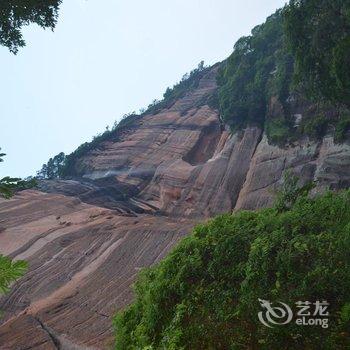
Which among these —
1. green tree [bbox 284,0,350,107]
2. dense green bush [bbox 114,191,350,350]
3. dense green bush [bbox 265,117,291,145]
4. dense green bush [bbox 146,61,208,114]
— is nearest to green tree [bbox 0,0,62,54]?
dense green bush [bbox 114,191,350,350]

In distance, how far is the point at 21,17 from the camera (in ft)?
31.3

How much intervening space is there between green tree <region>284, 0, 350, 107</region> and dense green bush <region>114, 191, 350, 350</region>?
701 cm

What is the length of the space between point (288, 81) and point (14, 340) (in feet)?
56.0

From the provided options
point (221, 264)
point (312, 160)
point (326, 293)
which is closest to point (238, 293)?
point (221, 264)

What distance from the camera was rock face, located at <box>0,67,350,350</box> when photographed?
12.1 meters

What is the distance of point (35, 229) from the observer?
62.8 ft

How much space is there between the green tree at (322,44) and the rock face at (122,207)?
8.92ft

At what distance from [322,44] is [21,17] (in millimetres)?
11060

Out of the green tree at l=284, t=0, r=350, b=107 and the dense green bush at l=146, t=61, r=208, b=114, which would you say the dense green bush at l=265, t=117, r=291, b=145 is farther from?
the dense green bush at l=146, t=61, r=208, b=114

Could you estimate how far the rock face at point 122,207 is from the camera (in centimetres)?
1213

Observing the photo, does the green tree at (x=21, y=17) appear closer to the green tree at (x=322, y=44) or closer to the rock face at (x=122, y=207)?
the rock face at (x=122, y=207)

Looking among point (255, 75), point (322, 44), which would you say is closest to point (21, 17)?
point (322, 44)

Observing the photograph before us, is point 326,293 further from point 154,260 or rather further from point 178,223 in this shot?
point 178,223

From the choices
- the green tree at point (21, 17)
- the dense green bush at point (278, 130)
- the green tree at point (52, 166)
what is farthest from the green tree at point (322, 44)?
the green tree at point (52, 166)
